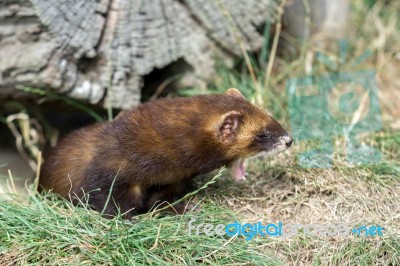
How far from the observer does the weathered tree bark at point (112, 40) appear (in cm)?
437

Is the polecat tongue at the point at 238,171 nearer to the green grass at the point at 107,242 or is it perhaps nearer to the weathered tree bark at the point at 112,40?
the green grass at the point at 107,242

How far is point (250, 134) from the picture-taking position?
3738mm

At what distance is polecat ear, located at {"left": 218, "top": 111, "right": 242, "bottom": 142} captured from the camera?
3635 mm

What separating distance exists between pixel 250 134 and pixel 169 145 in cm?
50

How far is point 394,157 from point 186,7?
197 centimetres

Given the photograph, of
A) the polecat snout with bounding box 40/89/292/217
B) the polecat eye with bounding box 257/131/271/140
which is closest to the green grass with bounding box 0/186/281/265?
the polecat snout with bounding box 40/89/292/217

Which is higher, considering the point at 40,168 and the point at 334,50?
the point at 334,50

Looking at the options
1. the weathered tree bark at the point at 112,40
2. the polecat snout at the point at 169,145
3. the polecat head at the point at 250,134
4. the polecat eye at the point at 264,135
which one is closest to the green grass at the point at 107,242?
the polecat snout at the point at 169,145

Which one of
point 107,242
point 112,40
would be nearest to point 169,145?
point 107,242

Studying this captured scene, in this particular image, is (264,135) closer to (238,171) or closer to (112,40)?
(238,171)

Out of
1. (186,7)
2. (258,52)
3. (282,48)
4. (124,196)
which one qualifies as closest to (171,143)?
(124,196)

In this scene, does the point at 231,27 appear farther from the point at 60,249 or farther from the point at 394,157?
the point at 60,249

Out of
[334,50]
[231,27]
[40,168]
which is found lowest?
[40,168]

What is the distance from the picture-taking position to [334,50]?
6.02 meters
